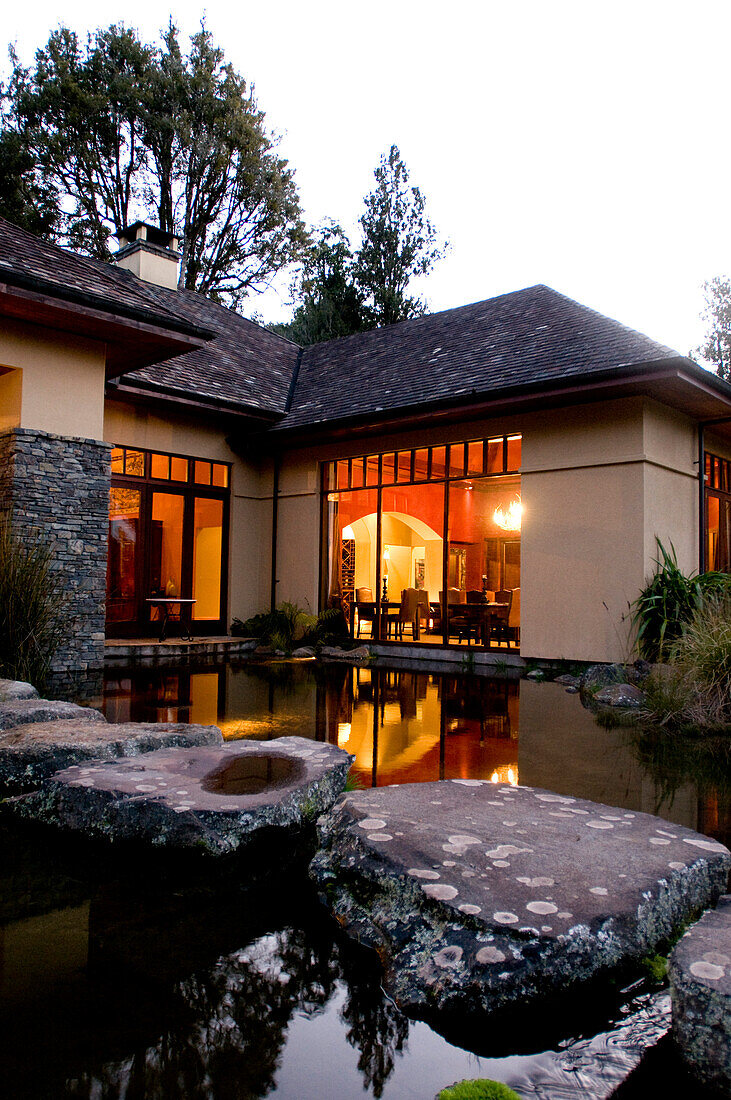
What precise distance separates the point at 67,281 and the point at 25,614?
13.0ft

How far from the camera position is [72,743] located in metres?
3.70

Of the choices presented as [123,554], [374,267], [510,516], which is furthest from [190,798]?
[374,267]

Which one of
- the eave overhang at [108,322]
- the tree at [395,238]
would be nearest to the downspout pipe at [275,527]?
the eave overhang at [108,322]

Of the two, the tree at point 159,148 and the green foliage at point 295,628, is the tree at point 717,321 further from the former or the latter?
the green foliage at point 295,628

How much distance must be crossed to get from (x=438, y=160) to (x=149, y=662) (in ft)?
81.9

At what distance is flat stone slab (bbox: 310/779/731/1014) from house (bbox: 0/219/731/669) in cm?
663

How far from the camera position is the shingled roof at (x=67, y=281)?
290 inches

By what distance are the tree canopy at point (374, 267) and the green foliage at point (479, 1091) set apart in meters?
27.2

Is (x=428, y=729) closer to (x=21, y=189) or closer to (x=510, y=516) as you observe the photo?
(x=510, y=516)

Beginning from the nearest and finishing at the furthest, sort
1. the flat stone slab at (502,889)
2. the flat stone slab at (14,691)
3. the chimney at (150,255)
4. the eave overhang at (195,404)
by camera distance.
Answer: the flat stone slab at (502,889), the flat stone slab at (14,691), the eave overhang at (195,404), the chimney at (150,255)

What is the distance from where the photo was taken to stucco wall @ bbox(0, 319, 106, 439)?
8.11 meters

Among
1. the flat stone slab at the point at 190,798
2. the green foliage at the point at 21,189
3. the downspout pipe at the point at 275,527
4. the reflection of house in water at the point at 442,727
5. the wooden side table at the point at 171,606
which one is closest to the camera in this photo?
the flat stone slab at the point at 190,798

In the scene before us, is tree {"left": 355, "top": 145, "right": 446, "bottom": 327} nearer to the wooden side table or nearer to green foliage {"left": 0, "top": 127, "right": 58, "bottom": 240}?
green foliage {"left": 0, "top": 127, "right": 58, "bottom": 240}

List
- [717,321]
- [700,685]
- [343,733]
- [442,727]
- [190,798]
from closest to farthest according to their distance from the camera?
[190,798]
[343,733]
[442,727]
[700,685]
[717,321]
